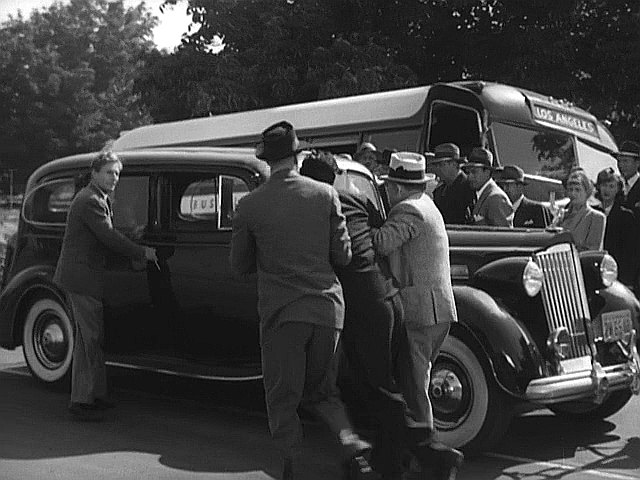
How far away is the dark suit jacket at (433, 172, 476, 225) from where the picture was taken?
8836mm

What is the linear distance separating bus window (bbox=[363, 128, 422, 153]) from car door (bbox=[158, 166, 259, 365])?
5231 mm

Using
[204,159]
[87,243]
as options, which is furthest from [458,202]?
[87,243]

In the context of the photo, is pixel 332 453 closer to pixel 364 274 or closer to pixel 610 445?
pixel 364 274

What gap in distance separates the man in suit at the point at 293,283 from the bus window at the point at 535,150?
691cm

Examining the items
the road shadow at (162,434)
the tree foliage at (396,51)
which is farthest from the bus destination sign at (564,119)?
the tree foliage at (396,51)

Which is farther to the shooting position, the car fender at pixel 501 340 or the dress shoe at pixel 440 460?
the car fender at pixel 501 340

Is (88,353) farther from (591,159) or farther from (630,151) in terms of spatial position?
(591,159)

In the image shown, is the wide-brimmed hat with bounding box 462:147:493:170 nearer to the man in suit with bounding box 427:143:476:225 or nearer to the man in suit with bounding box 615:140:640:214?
the man in suit with bounding box 427:143:476:225

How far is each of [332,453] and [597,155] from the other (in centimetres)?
845

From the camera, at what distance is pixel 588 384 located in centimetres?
616

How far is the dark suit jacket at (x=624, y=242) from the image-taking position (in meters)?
9.39

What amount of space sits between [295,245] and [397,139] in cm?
720

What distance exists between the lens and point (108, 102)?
46969 mm

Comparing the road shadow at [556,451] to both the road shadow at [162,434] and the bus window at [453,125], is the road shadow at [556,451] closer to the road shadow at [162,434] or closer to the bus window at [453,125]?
the road shadow at [162,434]
